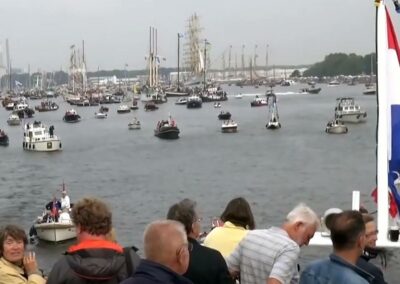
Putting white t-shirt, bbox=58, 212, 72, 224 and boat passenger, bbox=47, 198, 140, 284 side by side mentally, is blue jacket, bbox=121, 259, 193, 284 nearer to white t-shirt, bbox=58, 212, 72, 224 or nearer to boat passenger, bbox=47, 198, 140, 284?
boat passenger, bbox=47, 198, 140, 284

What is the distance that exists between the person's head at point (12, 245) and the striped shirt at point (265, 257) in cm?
105

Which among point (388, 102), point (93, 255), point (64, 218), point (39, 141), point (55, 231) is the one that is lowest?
point (39, 141)

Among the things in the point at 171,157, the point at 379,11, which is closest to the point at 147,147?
the point at 171,157

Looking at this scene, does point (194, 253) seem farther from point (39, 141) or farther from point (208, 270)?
point (39, 141)

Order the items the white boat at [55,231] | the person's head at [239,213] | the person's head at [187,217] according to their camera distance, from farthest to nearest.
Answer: the white boat at [55,231] → the person's head at [239,213] → the person's head at [187,217]

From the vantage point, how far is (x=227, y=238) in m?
4.11

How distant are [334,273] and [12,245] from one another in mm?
1631

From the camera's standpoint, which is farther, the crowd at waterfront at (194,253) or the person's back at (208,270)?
the person's back at (208,270)

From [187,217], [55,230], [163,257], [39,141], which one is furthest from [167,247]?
[39,141]

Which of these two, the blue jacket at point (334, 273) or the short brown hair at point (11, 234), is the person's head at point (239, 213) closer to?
the blue jacket at point (334, 273)

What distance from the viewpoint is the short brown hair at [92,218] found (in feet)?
10.4

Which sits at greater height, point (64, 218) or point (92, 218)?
point (92, 218)

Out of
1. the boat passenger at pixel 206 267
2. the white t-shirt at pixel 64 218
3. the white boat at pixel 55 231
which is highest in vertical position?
the boat passenger at pixel 206 267

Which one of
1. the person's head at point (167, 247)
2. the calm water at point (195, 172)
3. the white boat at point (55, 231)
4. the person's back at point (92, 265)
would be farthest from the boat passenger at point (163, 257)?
the white boat at point (55, 231)
